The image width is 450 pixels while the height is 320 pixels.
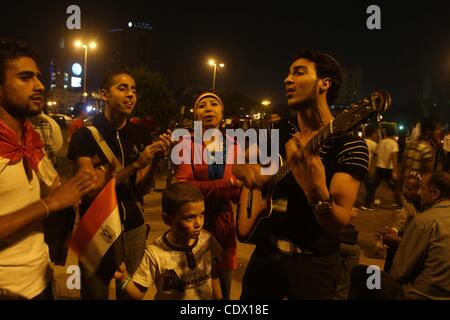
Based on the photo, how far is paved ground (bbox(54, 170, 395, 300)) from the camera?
483 cm

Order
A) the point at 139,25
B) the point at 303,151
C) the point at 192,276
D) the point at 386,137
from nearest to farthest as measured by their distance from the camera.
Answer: the point at 303,151, the point at 192,276, the point at 386,137, the point at 139,25

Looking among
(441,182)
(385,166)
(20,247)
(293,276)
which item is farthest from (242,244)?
(385,166)

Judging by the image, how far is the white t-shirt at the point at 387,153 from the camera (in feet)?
33.0

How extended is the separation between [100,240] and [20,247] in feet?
1.30

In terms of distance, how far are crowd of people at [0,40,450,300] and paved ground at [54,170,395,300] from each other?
5.41ft

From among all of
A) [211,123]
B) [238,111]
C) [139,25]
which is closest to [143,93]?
[211,123]

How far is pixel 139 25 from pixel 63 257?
99371mm

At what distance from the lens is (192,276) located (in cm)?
273

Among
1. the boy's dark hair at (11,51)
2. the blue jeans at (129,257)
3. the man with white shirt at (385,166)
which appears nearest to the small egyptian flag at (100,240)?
the blue jeans at (129,257)

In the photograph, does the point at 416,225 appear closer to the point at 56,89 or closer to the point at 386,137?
the point at 386,137

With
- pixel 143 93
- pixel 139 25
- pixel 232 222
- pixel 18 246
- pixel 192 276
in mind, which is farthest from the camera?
pixel 139 25

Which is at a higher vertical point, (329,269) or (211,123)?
(211,123)

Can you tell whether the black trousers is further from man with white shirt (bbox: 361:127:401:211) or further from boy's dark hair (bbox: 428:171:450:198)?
man with white shirt (bbox: 361:127:401:211)

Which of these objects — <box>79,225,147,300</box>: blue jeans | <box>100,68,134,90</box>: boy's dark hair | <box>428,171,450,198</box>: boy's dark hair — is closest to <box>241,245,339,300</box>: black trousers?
<box>79,225,147,300</box>: blue jeans
